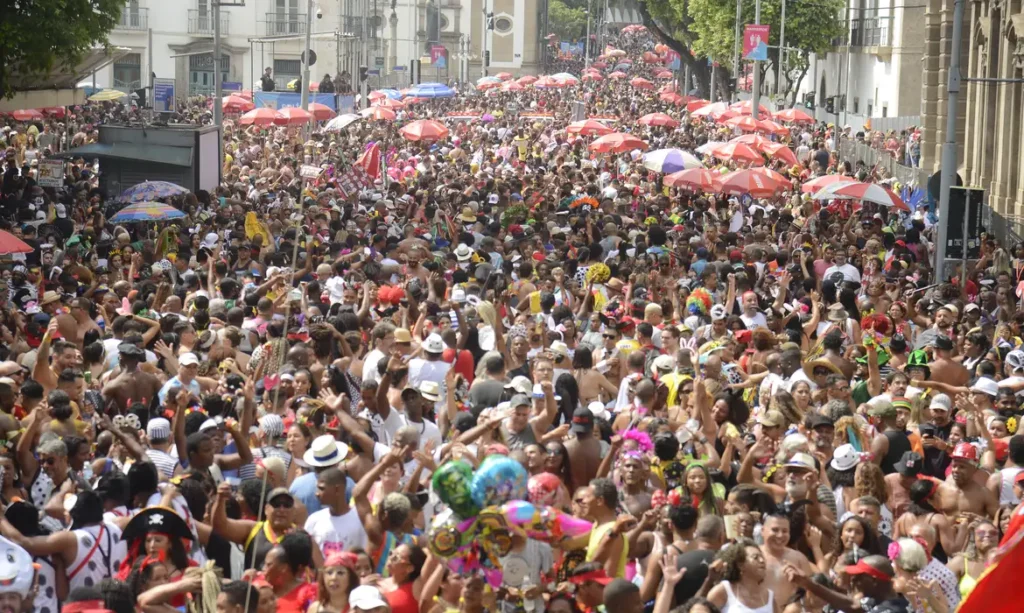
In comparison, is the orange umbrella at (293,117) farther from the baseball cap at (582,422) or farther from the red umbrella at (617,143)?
the baseball cap at (582,422)

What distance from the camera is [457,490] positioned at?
6598mm

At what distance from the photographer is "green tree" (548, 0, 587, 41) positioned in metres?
134

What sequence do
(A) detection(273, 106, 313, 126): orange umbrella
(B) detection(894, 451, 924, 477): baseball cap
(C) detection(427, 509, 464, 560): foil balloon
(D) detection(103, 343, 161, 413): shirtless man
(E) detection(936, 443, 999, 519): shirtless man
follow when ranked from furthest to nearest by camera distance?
1. (A) detection(273, 106, 313, 126): orange umbrella
2. (D) detection(103, 343, 161, 413): shirtless man
3. (B) detection(894, 451, 924, 477): baseball cap
4. (E) detection(936, 443, 999, 519): shirtless man
5. (C) detection(427, 509, 464, 560): foil balloon

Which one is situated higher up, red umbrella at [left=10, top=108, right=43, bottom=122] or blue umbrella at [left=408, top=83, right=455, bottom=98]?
blue umbrella at [left=408, top=83, right=455, bottom=98]

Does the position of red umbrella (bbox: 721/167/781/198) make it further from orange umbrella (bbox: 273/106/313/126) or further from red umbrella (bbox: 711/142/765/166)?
orange umbrella (bbox: 273/106/313/126)

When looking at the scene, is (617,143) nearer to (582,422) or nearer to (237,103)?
(237,103)

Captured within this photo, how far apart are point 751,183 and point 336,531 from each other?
1417 cm

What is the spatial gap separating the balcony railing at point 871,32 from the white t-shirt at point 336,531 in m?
41.1

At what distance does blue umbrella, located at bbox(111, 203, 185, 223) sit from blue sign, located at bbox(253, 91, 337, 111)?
71.2ft

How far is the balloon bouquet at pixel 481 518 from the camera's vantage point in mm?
6605

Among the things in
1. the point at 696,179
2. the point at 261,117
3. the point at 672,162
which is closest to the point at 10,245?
the point at 696,179

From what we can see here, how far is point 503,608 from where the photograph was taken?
6.83m

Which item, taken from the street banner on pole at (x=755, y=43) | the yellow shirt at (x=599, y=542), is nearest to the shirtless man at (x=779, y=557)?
the yellow shirt at (x=599, y=542)

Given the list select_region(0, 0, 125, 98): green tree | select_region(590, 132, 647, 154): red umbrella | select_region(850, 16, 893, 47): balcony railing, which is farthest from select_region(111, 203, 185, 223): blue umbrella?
select_region(850, 16, 893, 47): balcony railing
